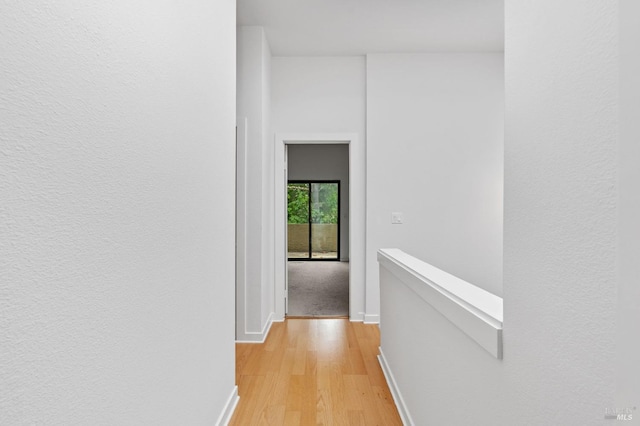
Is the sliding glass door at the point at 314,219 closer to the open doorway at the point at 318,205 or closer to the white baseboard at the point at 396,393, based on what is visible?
the open doorway at the point at 318,205

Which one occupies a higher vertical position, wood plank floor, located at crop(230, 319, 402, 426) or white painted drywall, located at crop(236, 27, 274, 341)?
white painted drywall, located at crop(236, 27, 274, 341)

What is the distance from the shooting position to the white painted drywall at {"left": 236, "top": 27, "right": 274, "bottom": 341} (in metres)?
3.15

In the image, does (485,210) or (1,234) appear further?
(485,210)

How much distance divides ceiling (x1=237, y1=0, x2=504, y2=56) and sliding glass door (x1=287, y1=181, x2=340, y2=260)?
5624mm

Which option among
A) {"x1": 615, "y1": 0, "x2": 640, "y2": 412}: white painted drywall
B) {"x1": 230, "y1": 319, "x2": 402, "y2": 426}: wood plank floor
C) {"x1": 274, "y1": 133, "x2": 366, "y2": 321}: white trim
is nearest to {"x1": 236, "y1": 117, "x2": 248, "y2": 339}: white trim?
{"x1": 230, "y1": 319, "x2": 402, "y2": 426}: wood plank floor

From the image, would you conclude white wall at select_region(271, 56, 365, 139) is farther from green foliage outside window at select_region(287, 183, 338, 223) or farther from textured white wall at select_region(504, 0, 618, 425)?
green foliage outside window at select_region(287, 183, 338, 223)

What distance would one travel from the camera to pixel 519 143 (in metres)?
0.82

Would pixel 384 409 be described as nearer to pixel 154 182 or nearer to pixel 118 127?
pixel 154 182

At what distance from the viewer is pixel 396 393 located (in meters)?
2.09

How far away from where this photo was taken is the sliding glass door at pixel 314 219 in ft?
30.4

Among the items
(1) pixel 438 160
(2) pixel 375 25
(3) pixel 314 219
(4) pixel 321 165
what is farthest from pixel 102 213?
(3) pixel 314 219

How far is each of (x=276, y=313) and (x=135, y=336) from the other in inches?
114

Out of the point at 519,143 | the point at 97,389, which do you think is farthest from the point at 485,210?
the point at 97,389

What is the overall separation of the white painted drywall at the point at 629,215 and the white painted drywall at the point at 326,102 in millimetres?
A: 3253
